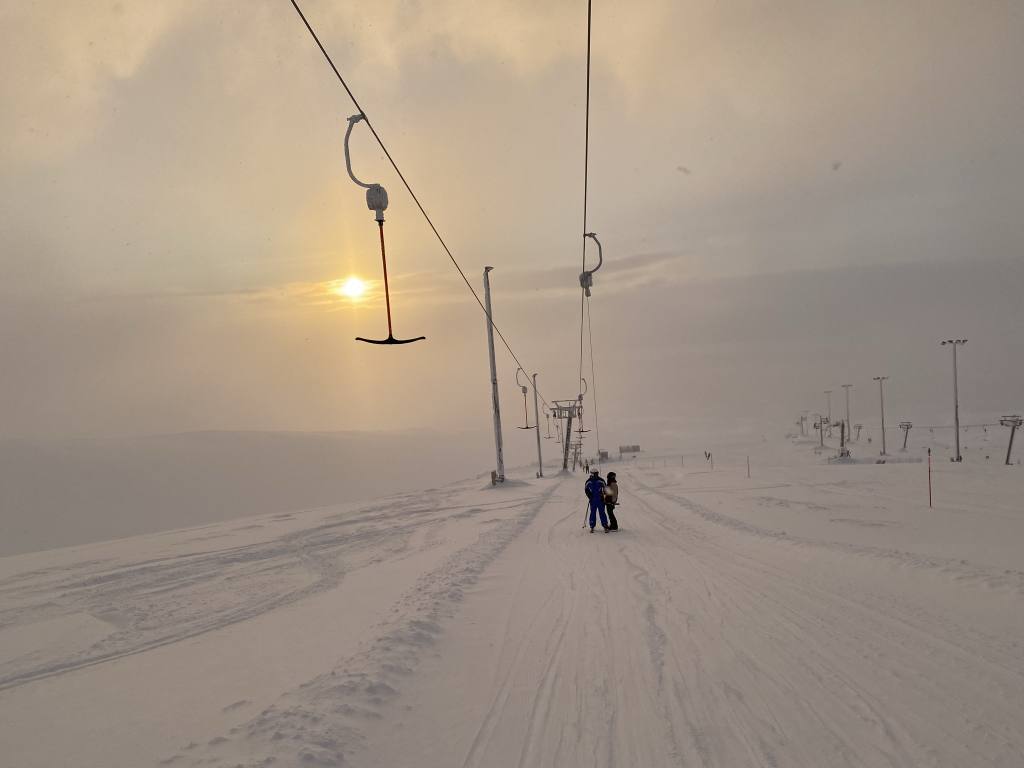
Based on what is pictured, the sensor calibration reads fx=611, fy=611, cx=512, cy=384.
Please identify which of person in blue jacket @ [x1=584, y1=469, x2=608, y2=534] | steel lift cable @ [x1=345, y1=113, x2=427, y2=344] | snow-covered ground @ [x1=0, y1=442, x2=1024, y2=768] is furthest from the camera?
person in blue jacket @ [x1=584, y1=469, x2=608, y2=534]

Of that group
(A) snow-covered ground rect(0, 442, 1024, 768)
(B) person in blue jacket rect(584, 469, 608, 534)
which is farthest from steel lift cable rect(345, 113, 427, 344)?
(B) person in blue jacket rect(584, 469, 608, 534)

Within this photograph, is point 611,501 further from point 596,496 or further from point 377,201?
point 377,201

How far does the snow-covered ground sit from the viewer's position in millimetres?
4758

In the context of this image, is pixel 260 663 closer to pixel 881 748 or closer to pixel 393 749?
pixel 393 749

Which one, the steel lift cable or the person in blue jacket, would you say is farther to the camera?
the person in blue jacket

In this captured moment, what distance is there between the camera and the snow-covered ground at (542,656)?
15.6 feet

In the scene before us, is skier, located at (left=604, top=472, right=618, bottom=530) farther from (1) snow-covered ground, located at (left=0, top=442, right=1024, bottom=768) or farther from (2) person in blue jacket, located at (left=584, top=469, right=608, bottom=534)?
(1) snow-covered ground, located at (left=0, top=442, right=1024, bottom=768)

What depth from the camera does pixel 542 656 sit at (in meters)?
6.77

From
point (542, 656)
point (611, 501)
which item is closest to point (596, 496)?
point (611, 501)

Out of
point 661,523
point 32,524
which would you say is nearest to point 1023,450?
point 661,523

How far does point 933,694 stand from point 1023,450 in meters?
96.9

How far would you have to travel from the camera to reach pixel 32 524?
50625 millimetres

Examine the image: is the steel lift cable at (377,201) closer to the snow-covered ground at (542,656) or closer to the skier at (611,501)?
the snow-covered ground at (542,656)

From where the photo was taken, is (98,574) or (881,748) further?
(98,574)
